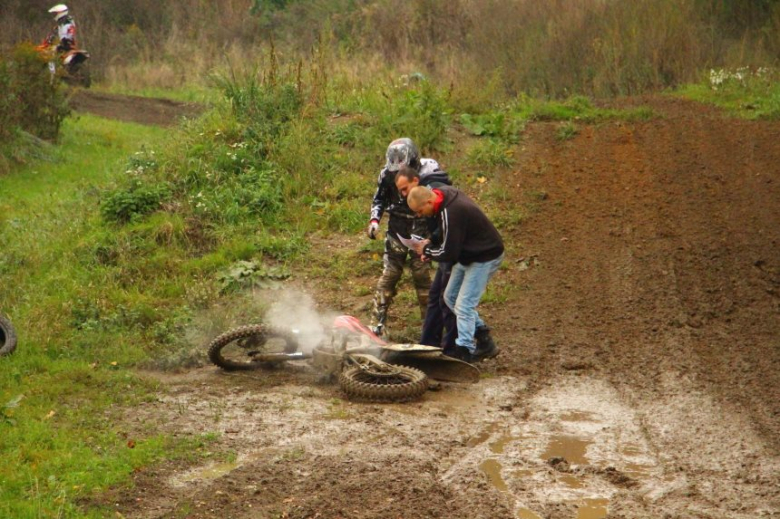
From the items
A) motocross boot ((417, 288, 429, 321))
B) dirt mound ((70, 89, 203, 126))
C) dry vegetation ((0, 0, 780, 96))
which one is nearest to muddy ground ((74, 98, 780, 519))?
motocross boot ((417, 288, 429, 321))

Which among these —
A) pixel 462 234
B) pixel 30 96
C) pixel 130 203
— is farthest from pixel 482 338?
pixel 30 96

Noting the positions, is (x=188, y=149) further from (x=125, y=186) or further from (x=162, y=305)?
(x=162, y=305)

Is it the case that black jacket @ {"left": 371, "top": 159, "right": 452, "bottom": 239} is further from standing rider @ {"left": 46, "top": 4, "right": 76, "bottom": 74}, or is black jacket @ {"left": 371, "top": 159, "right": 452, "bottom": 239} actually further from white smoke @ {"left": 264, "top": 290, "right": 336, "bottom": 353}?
standing rider @ {"left": 46, "top": 4, "right": 76, "bottom": 74}

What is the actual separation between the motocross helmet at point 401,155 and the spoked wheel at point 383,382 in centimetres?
207

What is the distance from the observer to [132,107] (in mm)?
24750

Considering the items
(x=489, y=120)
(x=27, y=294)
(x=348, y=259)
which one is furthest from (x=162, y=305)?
(x=489, y=120)

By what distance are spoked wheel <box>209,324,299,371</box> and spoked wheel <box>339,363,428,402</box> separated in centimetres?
81

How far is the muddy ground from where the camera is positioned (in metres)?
6.59

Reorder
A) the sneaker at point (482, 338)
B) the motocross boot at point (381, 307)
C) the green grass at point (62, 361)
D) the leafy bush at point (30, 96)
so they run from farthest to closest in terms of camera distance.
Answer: the leafy bush at point (30, 96), the motocross boot at point (381, 307), the sneaker at point (482, 338), the green grass at point (62, 361)

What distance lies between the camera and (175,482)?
6.81 meters

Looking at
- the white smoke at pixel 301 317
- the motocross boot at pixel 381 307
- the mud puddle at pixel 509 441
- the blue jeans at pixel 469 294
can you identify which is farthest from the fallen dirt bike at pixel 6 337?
the blue jeans at pixel 469 294

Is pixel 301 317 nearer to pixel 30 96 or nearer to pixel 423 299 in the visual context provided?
pixel 423 299

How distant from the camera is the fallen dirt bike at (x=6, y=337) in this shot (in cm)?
965

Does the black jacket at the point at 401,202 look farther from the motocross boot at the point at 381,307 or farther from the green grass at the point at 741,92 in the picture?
the green grass at the point at 741,92
